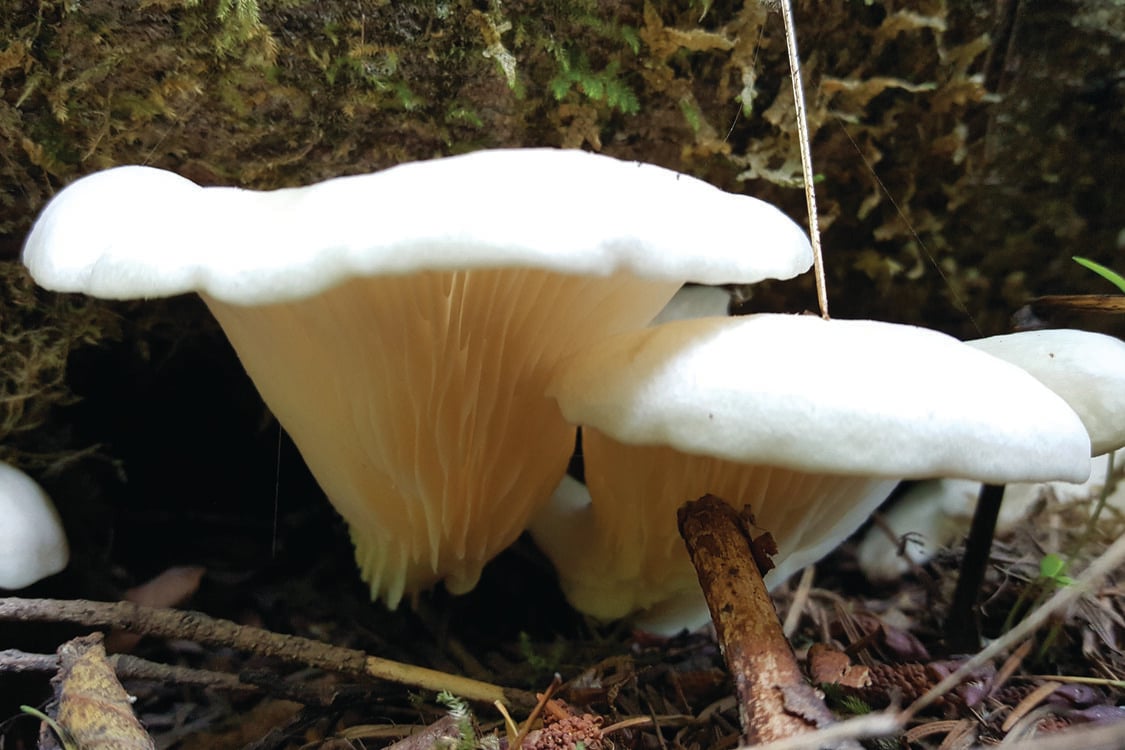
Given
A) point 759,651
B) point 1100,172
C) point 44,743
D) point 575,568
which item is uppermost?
point 1100,172

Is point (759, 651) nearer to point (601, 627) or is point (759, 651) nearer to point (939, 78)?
point (601, 627)

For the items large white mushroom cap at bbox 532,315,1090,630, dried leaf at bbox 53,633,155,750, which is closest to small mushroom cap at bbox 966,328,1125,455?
large white mushroom cap at bbox 532,315,1090,630

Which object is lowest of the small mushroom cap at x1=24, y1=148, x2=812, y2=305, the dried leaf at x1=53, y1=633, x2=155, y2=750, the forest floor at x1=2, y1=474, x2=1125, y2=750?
the forest floor at x1=2, y1=474, x2=1125, y2=750

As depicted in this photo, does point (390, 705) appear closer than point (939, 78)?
Yes

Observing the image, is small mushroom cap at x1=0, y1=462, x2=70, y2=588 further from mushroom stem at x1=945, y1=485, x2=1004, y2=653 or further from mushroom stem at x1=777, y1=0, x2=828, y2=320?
mushroom stem at x1=945, y1=485, x2=1004, y2=653

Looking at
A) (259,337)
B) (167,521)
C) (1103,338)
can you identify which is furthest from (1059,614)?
(167,521)

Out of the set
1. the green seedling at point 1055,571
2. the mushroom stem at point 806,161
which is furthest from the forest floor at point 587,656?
the mushroom stem at point 806,161

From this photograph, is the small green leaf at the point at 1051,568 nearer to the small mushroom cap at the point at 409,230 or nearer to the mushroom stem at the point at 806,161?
the mushroom stem at the point at 806,161
